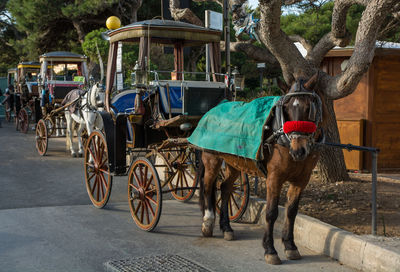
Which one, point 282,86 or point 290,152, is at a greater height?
point 282,86

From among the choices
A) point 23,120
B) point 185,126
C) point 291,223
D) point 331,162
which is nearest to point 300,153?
point 291,223

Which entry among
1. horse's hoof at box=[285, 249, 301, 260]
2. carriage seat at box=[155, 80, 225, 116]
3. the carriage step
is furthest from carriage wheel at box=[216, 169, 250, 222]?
the carriage step

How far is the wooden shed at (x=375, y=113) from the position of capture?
10.4 metres

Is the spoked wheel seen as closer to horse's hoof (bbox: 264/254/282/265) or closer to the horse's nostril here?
horse's hoof (bbox: 264/254/282/265)

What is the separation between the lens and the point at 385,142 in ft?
35.1

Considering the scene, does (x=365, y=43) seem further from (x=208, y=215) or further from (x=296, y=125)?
(x=208, y=215)

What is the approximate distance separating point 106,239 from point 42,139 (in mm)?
8621

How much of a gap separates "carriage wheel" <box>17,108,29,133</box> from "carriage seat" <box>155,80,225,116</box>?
14865mm

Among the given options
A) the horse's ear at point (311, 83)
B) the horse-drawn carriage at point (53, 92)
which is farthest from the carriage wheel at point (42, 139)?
the horse's ear at point (311, 83)

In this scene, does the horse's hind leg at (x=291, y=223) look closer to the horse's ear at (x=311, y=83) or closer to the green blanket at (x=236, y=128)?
the green blanket at (x=236, y=128)

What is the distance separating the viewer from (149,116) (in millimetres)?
6977

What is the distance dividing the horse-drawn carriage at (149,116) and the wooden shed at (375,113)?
13.9ft

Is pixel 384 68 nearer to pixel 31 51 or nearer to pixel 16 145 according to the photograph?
pixel 16 145

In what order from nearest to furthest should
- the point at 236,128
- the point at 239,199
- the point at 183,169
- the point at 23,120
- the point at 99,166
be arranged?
the point at 236,128
the point at 239,199
the point at 183,169
the point at 99,166
the point at 23,120
